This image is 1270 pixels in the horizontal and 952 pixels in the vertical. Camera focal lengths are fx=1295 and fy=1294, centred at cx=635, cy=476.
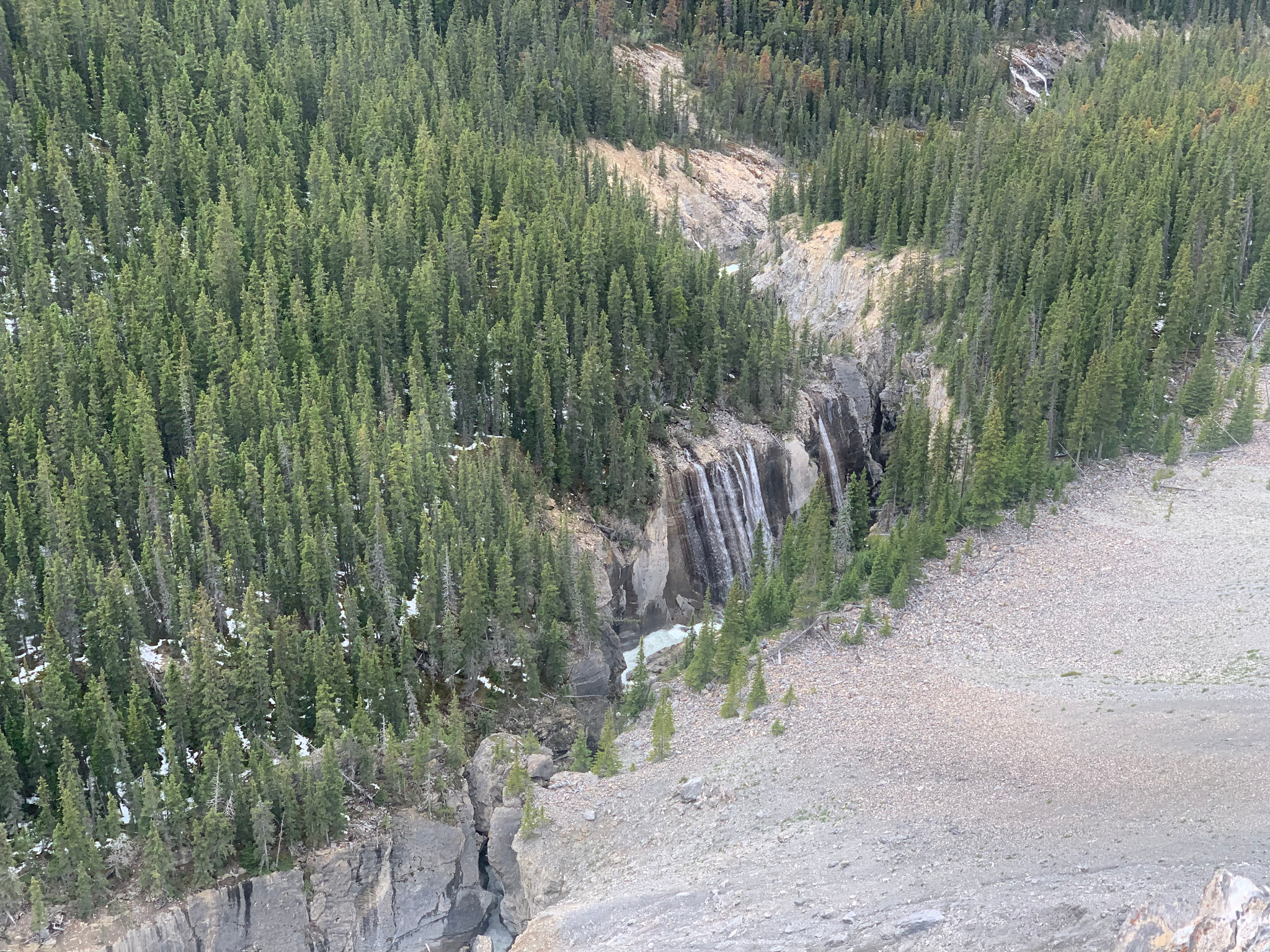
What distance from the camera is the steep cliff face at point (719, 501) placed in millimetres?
83438

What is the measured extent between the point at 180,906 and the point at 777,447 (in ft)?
173

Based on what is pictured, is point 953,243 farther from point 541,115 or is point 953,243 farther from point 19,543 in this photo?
point 19,543

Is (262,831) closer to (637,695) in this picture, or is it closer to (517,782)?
(517,782)

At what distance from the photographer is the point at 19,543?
64.9 meters

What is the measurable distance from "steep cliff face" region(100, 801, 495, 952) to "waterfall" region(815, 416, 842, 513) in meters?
45.2

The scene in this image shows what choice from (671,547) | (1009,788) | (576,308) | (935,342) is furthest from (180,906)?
(935,342)

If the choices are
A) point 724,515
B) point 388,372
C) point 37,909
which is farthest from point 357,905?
point 724,515

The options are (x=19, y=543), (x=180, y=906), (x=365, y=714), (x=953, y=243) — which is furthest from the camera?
(x=953, y=243)

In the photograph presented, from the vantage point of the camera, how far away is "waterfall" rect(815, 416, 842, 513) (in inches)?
3829

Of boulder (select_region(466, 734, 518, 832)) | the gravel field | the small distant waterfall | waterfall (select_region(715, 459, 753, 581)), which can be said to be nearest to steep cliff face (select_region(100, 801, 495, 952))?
boulder (select_region(466, 734, 518, 832))

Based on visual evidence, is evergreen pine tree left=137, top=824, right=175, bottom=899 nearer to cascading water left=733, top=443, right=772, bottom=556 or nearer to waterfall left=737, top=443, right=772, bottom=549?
cascading water left=733, top=443, right=772, bottom=556

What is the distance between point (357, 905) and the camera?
57.2 m

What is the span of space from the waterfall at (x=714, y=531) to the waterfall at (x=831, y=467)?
12948 mm

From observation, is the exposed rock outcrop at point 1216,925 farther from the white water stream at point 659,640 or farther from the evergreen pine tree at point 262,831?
the white water stream at point 659,640
